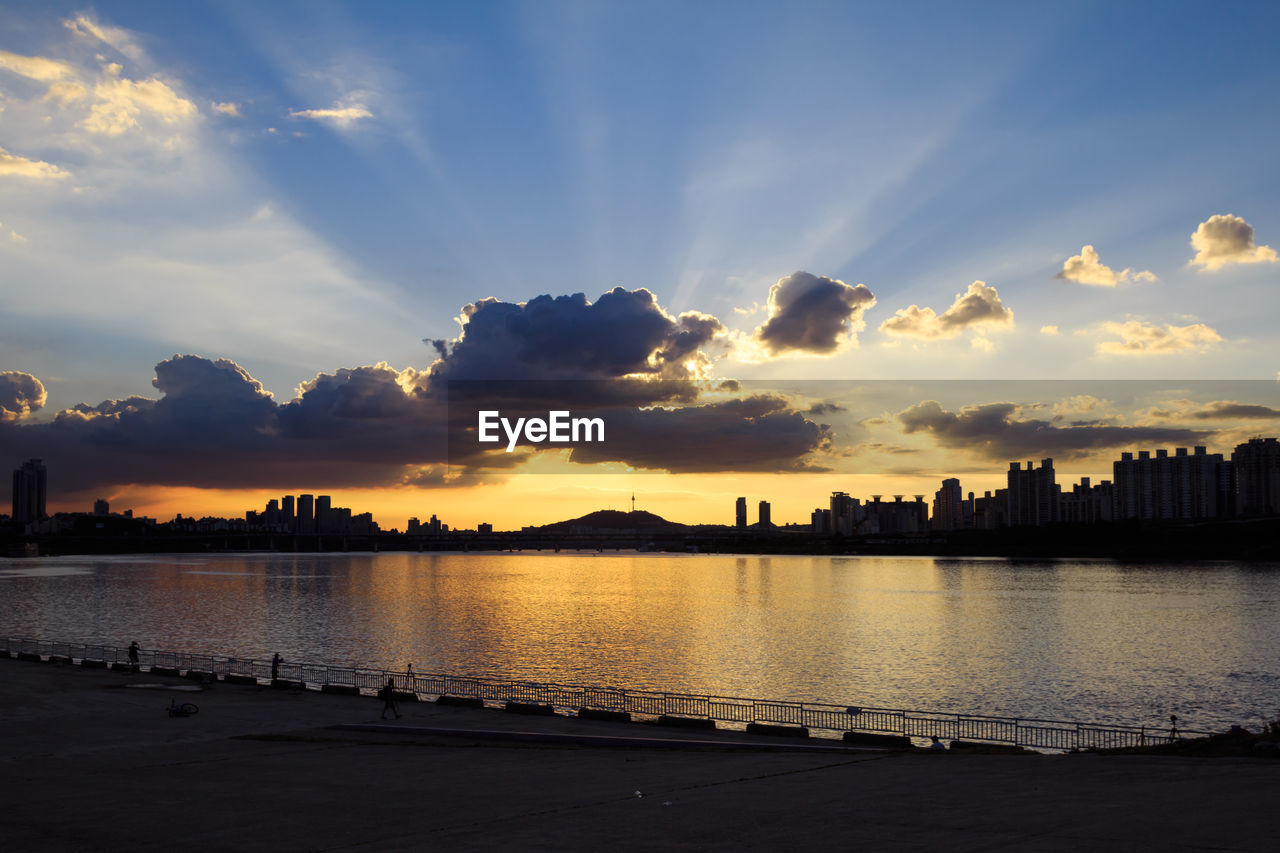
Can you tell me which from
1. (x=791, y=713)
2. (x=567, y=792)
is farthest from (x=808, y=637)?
(x=567, y=792)

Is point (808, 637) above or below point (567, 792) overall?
below

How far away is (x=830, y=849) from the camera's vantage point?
18297 millimetres

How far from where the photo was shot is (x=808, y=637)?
9238cm

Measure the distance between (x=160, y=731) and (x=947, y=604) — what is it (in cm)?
12252

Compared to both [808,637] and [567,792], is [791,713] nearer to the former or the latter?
[567,792]

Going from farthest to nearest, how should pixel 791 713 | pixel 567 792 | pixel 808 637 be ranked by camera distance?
pixel 808 637 < pixel 791 713 < pixel 567 792

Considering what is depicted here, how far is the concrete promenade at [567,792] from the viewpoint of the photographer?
19500mm

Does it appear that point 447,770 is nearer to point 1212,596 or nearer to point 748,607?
point 748,607

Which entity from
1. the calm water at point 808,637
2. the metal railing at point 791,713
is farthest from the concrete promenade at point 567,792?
the calm water at point 808,637

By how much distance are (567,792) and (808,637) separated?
234ft

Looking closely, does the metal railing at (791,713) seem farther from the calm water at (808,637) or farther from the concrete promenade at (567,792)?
the concrete promenade at (567,792)

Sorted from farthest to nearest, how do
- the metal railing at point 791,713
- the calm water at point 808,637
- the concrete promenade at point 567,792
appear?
the calm water at point 808,637
the metal railing at point 791,713
the concrete promenade at point 567,792

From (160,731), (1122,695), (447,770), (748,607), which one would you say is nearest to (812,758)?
(447,770)

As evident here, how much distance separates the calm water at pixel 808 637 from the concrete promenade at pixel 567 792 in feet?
92.5
